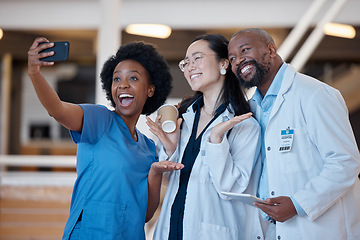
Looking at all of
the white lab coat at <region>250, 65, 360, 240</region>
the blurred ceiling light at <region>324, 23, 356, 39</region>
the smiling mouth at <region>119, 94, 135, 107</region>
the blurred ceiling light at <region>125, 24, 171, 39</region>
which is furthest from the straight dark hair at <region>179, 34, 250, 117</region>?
the blurred ceiling light at <region>324, 23, 356, 39</region>

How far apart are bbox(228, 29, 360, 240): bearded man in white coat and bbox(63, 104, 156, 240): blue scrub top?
0.51 meters

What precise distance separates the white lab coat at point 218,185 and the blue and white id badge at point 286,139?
0.43ft

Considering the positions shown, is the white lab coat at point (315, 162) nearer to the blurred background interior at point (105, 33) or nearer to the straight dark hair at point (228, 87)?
the straight dark hair at point (228, 87)

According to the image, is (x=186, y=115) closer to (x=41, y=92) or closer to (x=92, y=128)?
(x=92, y=128)

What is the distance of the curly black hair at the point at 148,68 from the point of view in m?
2.12

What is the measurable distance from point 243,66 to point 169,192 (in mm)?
598

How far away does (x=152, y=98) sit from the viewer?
7.45 ft

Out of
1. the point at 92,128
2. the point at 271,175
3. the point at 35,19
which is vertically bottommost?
the point at 271,175

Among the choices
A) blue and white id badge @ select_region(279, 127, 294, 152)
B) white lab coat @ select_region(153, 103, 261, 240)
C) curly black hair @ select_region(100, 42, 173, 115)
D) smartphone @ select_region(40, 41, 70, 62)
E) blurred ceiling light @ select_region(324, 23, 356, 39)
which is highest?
blurred ceiling light @ select_region(324, 23, 356, 39)

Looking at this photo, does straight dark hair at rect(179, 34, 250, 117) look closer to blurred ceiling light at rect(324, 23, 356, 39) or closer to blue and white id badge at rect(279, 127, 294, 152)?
blue and white id badge at rect(279, 127, 294, 152)

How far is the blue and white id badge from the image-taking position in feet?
5.48

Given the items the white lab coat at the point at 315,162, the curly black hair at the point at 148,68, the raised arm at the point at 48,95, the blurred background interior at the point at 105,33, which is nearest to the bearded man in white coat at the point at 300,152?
the white lab coat at the point at 315,162

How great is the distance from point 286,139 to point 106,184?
28.5 inches

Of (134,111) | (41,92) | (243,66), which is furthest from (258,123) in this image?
(41,92)
